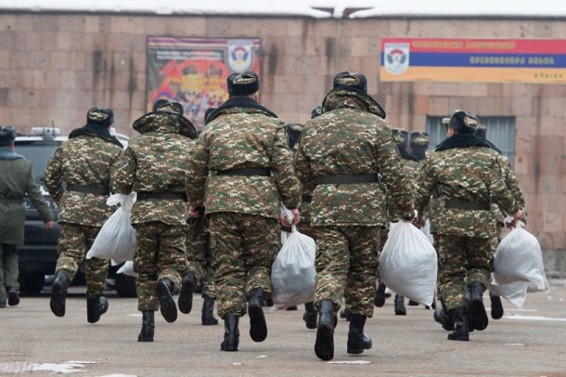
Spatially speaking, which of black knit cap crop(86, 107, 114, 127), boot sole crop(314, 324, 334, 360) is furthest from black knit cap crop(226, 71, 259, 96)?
black knit cap crop(86, 107, 114, 127)

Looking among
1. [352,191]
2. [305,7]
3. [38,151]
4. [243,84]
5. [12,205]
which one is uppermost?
[305,7]

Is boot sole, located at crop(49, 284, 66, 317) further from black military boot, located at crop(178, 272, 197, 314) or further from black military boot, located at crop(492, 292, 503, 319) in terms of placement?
black military boot, located at crop(492, 292, 503, 319)

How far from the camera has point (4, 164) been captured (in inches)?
722

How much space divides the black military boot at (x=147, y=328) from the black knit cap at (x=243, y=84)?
1.96 meters

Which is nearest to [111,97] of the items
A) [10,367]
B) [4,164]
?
[4,164]

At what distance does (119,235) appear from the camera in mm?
13805

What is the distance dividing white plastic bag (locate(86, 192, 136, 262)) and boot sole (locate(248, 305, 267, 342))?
98.5 inches

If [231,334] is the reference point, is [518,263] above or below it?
above

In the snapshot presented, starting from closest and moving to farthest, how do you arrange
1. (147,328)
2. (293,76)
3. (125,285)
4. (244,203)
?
(244,203) → (147,328) → (125,285) → (293,76)

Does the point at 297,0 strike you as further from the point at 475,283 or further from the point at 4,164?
the point at 475,283

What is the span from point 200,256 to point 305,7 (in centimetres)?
1724

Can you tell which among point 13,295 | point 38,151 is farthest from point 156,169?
point 38,151

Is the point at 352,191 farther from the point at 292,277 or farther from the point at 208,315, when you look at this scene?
the point at 208,315

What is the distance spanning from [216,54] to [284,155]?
1951 centimetres
